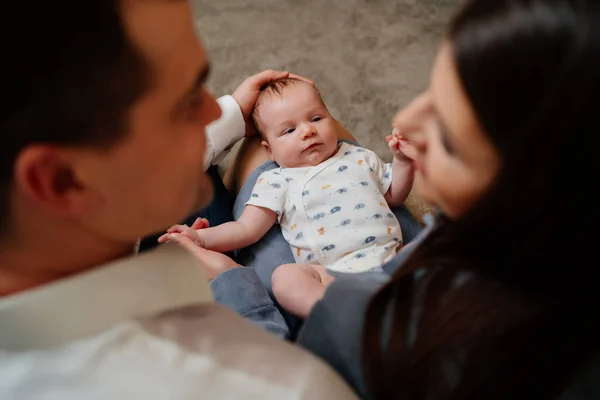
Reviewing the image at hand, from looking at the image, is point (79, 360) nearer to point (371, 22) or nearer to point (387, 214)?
point (387, 214)

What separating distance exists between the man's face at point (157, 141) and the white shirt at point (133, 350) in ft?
0.18

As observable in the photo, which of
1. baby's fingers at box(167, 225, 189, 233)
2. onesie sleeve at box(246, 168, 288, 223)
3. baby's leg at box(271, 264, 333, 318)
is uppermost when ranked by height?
onesie sleeve at box(246, 168, 288, 223)

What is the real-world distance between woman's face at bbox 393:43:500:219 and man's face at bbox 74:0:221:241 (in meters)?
0.23

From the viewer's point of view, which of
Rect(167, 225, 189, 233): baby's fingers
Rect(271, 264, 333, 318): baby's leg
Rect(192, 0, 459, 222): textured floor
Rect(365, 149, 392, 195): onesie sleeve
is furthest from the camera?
Rect(192, 0, 459, 222): textured floor

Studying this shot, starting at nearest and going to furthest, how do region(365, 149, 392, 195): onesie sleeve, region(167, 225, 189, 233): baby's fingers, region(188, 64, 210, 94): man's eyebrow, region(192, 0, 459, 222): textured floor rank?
region(188, 64, 210, 94): man's eyebrow → region(167, 225, 189, 233): baby's fingers → region(365, 149, 392, 195): onesie sleeve → region(192, 0, 459, 222): textured floor

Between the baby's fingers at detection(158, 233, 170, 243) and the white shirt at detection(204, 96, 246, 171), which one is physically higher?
the white shirt at detection(204, 96, 246, 171)

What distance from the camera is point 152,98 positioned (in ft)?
1.53

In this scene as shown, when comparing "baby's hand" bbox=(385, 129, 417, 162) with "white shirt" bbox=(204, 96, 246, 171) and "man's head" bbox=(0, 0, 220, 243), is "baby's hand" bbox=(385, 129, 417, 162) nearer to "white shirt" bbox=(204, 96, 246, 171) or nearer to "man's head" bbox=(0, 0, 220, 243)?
"white shirt" bbox=(204, 96, 246, 171)

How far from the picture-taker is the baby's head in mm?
1215

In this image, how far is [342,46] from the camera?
6.39ft

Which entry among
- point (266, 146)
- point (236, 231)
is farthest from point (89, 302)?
point (266, 146)

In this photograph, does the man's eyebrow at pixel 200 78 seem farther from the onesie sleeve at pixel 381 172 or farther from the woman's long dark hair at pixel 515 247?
the onesie sleeve at pixel 381 172

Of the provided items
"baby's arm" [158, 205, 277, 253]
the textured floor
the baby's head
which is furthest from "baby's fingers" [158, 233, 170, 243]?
the textured floor

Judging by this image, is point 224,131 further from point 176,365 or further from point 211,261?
point 176,365
